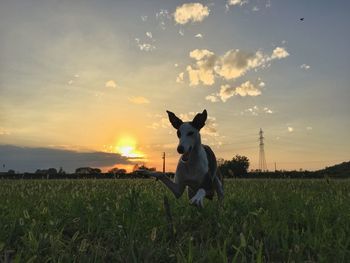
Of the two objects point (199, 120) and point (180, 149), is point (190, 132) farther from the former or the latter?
point (180, 149)

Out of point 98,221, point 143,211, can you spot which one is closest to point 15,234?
point 98,221

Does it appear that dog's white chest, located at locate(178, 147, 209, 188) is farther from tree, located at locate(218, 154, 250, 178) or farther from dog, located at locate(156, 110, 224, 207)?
tree, located at locate(218, 154, 250, 178)

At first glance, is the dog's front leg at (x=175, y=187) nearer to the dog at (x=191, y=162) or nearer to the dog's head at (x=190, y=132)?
the dog at (x=191, y=162)

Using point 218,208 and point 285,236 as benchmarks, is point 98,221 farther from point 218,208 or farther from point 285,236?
point 285,236

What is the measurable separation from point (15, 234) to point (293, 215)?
13.0 feet

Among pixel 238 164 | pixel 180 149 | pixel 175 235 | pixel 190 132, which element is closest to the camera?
pixel 175 235

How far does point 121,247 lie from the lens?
432cm

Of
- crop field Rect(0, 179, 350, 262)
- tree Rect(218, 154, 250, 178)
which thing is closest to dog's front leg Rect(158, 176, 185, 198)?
crop field Rect(0, 179, 350, 262)

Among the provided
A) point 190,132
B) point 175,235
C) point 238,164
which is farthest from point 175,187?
point 238,164

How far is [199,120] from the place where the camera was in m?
7.69

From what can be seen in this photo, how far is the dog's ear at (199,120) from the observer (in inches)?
300

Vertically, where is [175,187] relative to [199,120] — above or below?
below

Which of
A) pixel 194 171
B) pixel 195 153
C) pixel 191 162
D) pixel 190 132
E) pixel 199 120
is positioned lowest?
pixel 194 171

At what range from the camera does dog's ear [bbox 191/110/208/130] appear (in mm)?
7625
